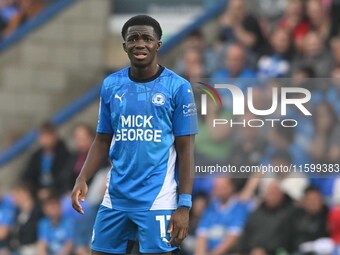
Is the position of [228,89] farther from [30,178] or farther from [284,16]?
[30,178]

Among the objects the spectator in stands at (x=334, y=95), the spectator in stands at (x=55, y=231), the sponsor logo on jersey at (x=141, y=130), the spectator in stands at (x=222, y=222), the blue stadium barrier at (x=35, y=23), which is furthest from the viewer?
the blue stadium barrier at (x=35, y=23)

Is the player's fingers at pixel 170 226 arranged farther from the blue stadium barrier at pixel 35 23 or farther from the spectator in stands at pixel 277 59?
the blue stadium barrier at pixel 35 23

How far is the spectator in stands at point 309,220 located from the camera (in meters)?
11.1

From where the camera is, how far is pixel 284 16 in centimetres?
1364

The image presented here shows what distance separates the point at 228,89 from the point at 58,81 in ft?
19.8

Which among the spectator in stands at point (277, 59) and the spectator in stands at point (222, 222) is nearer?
the spectator in stands at point (222, 222)

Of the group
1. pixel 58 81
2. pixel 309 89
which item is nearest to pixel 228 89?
pixel 309 89

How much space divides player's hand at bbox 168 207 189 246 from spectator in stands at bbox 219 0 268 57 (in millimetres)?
6479

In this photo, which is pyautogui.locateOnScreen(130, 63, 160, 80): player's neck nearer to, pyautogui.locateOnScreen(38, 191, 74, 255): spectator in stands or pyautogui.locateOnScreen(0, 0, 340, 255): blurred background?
pyautogui.locateOnScreen(0, 0, 340, 255): blurred background

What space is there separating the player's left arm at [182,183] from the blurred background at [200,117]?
3083mm

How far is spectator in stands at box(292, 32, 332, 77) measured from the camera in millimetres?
12148

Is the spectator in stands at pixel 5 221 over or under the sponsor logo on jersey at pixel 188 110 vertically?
under

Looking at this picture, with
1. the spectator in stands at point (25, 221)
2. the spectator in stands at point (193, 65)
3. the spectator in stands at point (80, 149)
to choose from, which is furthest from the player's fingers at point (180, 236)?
the spectator in stands at point (25, 221)

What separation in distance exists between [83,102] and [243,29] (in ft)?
8.67
